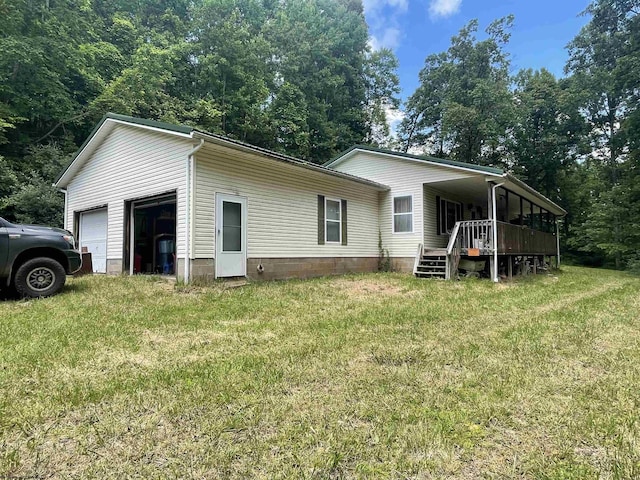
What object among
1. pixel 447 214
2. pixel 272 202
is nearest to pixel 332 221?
pixel 272 202

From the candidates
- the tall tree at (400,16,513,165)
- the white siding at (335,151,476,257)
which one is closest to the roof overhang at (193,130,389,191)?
the white siding at (335,151,476,257)

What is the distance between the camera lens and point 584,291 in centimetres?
930

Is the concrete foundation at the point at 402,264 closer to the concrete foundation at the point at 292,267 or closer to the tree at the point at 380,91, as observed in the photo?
the concrete foundation at the point at 292,267

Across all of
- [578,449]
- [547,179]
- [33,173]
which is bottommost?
[578,449]

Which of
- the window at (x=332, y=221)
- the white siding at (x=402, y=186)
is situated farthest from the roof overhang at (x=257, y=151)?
the white siding at (x=402, y=186)

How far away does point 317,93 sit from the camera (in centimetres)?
2719

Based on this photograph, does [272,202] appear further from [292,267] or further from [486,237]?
[486,237]

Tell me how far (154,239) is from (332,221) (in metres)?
5.75

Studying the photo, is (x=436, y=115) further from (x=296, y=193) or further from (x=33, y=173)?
(x=33, y=173)

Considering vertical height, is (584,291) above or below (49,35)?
below

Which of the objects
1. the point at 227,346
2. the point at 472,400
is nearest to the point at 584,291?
the point at 472,400

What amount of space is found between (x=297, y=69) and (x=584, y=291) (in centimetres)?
2258

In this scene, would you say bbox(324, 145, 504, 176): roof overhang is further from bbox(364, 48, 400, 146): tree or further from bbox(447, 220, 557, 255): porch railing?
bbox(364, 48, 400, 146): tree

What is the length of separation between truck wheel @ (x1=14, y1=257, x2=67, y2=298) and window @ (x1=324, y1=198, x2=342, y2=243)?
6825 millimetres
